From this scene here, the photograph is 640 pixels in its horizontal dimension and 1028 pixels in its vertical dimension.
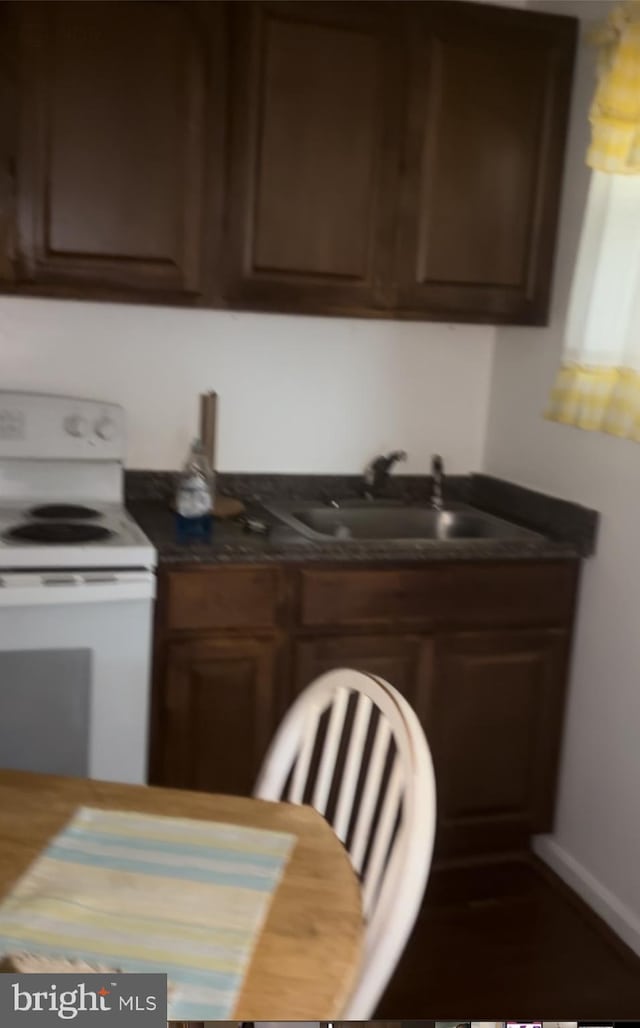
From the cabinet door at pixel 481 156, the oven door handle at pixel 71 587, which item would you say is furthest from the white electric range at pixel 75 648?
the cabinet door at pixel 481 156

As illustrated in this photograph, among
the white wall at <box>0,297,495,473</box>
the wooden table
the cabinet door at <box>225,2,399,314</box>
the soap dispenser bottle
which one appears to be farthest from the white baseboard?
the cabinet door at <box>225,2,399,314</box>

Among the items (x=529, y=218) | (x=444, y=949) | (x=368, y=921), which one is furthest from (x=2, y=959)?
(x=529, y=218)

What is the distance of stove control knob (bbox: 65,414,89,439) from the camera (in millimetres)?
2619

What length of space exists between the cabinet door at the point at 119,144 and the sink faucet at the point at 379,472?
2.70ft

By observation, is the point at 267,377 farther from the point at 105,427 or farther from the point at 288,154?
the point at 288,154

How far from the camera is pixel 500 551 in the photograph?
251cm

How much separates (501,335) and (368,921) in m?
2.19

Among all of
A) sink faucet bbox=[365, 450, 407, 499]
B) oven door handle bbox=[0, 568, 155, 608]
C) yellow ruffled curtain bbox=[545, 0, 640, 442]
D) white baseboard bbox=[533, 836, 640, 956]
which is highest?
yellow ruffled curtain bbox=[545, 0, 640, 442]

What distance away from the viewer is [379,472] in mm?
2936

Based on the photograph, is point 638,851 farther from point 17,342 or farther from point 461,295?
point 17,342

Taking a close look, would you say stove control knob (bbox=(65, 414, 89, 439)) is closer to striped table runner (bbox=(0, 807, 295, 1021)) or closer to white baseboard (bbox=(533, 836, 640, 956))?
striped table runner (bbox=(0, 807, 295, 1021))

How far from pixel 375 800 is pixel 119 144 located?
1.69m

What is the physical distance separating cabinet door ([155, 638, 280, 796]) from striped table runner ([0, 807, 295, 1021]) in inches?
42.1

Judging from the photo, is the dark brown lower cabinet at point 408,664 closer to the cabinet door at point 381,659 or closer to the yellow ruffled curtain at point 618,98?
the cabinet door at point 381,659
